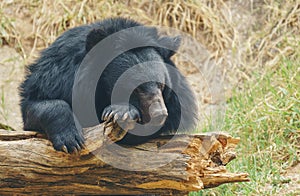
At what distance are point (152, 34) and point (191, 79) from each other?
3.76m

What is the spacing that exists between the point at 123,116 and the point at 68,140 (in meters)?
0.45

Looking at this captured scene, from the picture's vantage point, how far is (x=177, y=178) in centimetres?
382

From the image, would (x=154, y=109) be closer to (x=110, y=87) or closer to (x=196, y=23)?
(x=110, y=87)

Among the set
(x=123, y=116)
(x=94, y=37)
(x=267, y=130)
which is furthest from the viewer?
(x=267, y=130)

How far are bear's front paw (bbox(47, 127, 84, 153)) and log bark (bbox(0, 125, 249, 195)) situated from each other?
0.05 m

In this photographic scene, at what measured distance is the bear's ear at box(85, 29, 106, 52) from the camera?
415cm

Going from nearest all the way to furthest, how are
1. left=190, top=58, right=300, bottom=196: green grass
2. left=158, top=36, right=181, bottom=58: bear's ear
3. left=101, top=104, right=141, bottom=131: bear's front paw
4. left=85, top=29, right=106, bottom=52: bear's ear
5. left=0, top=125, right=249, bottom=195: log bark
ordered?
left=101, top=104, right=141, bottom=131: bear's front paw, left=0, top=125, right=249, bottom=195: log bark, left=85, top=29, right=106, bottom=52: bear's ear, left=158, top=36, right=181, bottom=58: bear's ear, left=190, top=58, right=300, bottom=196: green grass

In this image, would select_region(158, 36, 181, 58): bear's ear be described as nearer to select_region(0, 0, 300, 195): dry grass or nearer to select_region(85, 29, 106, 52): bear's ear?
select_region(85, 29, 106, 52): bear's ear

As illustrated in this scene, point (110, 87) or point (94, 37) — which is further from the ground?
point (94, 37)

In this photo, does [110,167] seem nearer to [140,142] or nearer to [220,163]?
[140,142]

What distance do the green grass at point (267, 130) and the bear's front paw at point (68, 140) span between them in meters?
1.79

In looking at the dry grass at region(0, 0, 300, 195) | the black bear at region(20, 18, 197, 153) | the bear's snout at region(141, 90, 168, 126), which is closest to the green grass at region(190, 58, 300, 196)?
the dry grass at region(0, 0, 300, 195)

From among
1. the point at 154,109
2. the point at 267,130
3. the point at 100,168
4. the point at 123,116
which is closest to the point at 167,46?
the point at 154,109

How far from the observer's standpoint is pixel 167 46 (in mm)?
4484
